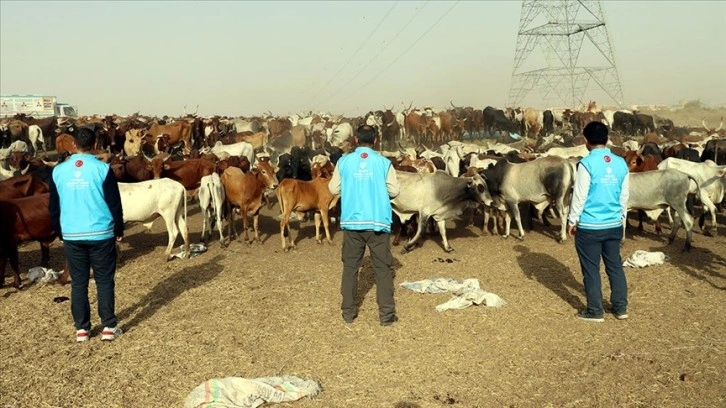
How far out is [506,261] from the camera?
10.1 meters

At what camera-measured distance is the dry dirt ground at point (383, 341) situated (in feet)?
17.5

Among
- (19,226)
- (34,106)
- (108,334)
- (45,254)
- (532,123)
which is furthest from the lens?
(34,106)

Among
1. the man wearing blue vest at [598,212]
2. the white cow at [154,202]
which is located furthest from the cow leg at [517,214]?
the white cow at [154,202]

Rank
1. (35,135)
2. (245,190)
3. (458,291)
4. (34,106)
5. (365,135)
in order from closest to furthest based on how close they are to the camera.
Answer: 1. (365,135)
2. (458,291)
3. (245,190)
4. (35,135)
5. (34,106)

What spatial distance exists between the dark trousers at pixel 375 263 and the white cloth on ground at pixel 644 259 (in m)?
4.59

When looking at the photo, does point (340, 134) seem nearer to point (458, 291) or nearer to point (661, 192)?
point (661, 192)

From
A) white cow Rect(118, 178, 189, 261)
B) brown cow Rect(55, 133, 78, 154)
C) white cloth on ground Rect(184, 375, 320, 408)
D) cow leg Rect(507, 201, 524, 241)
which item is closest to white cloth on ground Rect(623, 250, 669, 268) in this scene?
cow leg Rect(507, 201, 524, 241)

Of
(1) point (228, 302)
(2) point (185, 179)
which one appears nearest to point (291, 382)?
(1) point (228, 302)

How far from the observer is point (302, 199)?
11281mm

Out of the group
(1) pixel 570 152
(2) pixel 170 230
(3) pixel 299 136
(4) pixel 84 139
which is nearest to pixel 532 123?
(3) pixel 299 136

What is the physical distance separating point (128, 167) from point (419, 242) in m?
6.72

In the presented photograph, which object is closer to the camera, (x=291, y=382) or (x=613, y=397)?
(x=613, y=397)

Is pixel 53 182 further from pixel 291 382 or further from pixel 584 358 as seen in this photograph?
pixel 584 358

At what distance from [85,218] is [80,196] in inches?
9.6
